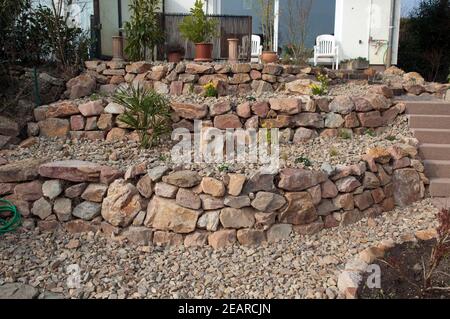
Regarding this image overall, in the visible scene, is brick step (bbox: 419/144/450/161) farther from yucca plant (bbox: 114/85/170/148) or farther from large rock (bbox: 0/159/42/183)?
large rock (bbox: 0/159/42/183)

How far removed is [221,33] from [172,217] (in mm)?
4802

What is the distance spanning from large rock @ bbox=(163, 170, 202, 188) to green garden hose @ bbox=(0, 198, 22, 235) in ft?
4.82

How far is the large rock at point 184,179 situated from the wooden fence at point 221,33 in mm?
4052

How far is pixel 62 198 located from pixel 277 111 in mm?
2639

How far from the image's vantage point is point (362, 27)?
350 inches

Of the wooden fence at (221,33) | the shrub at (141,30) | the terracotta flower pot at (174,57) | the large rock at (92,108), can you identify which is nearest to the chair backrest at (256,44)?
the wooden fence at (221,33)

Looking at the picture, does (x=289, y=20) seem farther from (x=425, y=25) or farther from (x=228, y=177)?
(x=228, y=177)

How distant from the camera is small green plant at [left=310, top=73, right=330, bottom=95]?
565cm

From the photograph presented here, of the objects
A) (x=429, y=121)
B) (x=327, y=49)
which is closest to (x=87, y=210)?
(x=429, y=121)

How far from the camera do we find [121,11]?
7.52m

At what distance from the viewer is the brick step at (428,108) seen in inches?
224

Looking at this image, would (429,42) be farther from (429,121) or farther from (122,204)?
Answer: (122,204)

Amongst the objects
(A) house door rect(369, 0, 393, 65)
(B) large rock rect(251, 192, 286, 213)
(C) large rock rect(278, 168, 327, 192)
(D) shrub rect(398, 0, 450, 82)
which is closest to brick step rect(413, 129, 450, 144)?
(C) large rock rect(278, 168, 327, 192)
